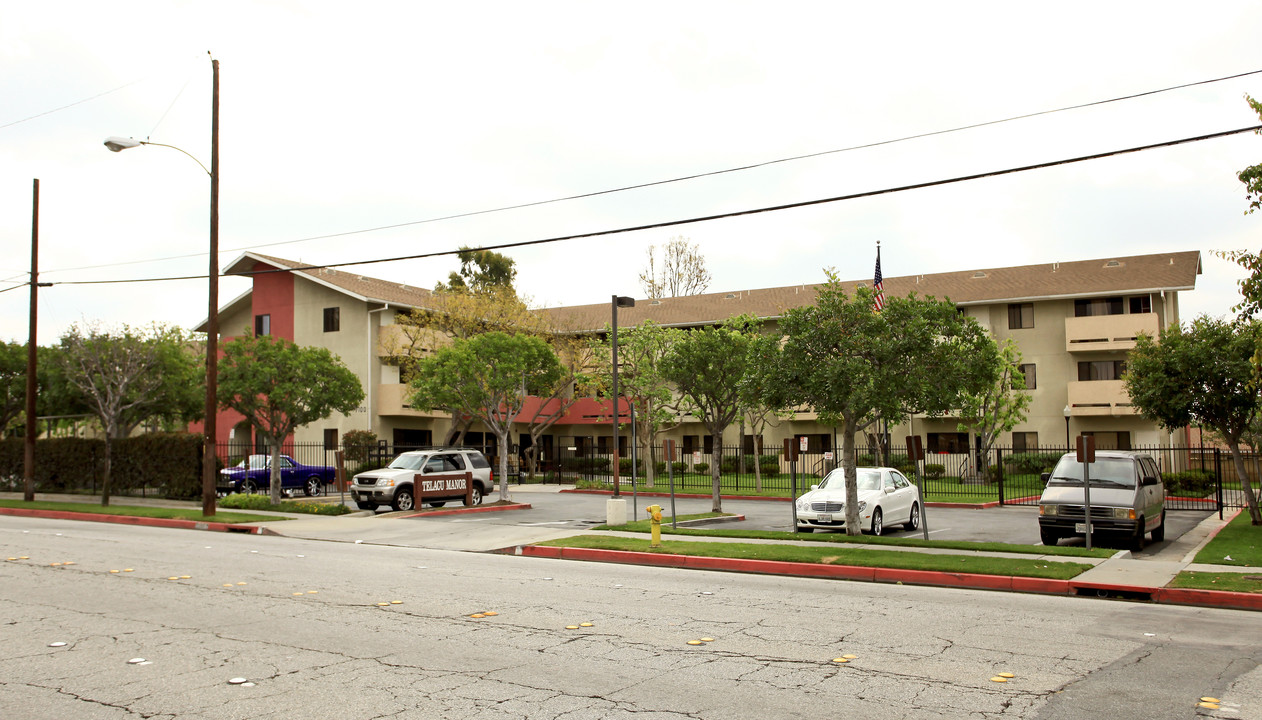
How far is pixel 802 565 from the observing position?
14.1 meters

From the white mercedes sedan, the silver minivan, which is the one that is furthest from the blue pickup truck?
the silver minivan

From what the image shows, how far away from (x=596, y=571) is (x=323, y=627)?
5.81m

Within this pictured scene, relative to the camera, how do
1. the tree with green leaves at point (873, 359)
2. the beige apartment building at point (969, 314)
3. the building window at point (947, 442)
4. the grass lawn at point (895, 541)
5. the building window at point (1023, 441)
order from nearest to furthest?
the grass lawn at point (895, 541), the tree with green leaves at point (873, 359), the beige apartment building at point (969, 314), the building window at point (1023, 441), the building window at point (947, 442)

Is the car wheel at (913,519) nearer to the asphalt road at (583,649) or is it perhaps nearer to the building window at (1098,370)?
the asphalt road at (583,649)

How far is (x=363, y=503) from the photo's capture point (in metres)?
25.0

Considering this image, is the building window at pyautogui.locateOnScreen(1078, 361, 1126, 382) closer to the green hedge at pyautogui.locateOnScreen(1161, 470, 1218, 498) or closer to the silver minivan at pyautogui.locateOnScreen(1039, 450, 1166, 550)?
the green hedge at pyautogui.locateOnScreen(1161, 470, 1218, 498)

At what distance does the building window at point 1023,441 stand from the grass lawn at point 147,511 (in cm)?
3219

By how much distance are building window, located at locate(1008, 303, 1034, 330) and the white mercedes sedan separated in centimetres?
2424

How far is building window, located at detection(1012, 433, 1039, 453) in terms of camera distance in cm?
4178

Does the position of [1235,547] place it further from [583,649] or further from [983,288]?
[983,288]

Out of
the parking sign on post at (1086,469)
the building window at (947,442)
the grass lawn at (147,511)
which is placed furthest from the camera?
→ the building window at (947,442)

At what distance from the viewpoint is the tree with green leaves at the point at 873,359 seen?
15781 millimetres

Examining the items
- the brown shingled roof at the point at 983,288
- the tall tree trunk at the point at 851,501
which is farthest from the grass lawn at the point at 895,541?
the brown shingled roof at the point at 983,288

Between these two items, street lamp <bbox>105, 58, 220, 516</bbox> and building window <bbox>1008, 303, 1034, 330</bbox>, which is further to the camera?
building window <bbox>1008, 303, 1034, 330</bbox>
